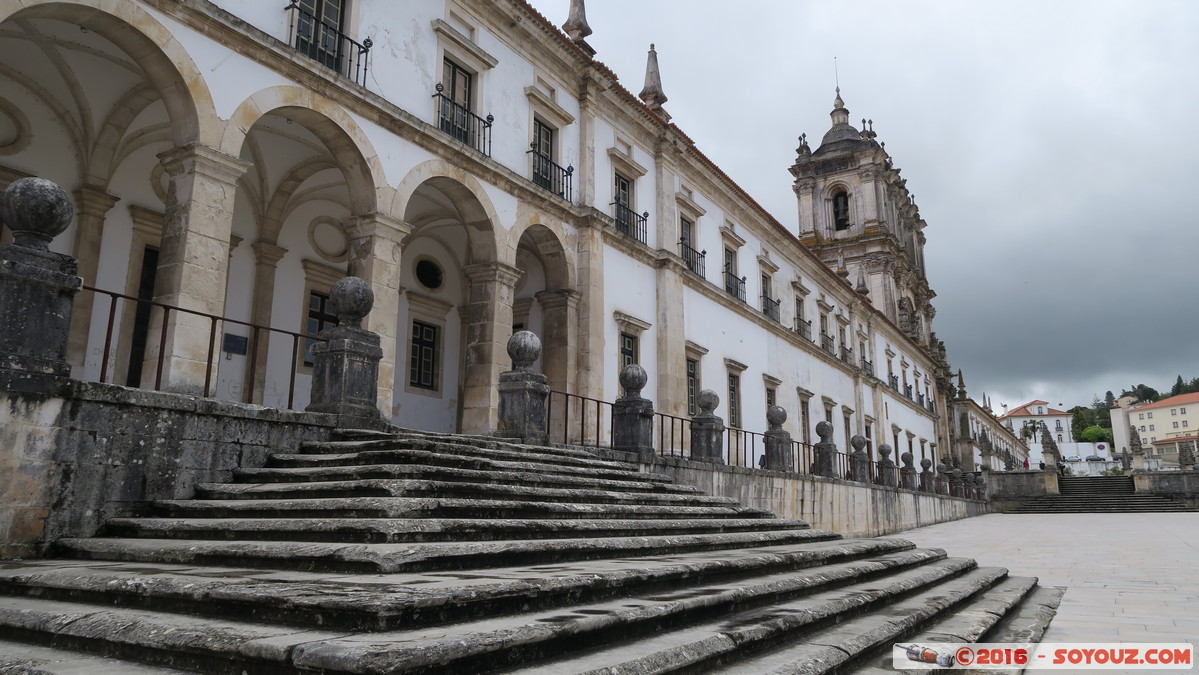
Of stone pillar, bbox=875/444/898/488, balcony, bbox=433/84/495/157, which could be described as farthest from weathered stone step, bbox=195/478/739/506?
stone pillar, bbox=875/444/898/488

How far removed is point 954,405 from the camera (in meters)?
50.9

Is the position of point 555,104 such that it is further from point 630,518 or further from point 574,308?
point 630,518

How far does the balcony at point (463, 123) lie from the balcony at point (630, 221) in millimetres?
3979

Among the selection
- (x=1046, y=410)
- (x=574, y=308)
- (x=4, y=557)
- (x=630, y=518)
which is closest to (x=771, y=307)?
(x=574, y=308)

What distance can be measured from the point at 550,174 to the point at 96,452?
10418 millimetres

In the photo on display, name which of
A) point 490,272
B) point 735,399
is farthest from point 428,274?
point 735,399

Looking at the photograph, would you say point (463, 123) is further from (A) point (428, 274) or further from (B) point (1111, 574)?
(B) point (1111, 574)

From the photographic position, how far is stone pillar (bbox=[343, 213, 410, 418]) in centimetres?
1068

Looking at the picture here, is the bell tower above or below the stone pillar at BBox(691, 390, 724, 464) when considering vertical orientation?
above

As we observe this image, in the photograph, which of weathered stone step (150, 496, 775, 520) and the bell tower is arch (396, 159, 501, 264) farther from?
the bell tower

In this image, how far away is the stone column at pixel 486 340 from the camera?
41.4 feet

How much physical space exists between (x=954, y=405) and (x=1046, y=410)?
103 metres

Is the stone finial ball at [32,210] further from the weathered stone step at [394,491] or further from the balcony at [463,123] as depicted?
the balcony at [463,123]

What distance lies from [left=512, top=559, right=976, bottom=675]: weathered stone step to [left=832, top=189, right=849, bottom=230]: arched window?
38366 mm
